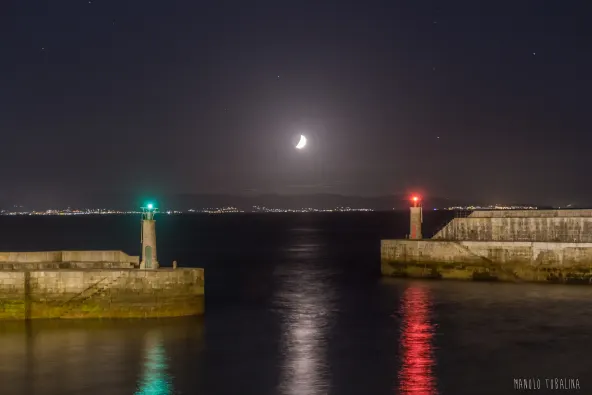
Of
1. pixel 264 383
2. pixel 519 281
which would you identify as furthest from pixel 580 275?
pixel 264 383

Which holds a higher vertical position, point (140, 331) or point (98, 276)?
point (98, 276)

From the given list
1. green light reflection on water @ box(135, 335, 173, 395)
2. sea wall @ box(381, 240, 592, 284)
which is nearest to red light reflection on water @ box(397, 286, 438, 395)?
sea wall @ box(381, 240, 592, 284)

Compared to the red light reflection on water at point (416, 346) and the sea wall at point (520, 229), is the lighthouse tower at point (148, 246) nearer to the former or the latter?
the red light reflection on water at point (416, 346)

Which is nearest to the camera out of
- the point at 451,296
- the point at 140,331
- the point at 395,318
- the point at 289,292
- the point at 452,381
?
the point at 452,381

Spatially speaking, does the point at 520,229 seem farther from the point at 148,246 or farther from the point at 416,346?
the point at 148,246

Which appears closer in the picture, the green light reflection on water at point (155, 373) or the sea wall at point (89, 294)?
the green light reflection on water at point (155, 373)

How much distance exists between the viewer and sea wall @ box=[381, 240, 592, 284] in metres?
38.0

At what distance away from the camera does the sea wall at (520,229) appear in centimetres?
3984

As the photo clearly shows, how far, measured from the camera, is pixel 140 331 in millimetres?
25875

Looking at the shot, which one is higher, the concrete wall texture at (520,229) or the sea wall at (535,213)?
the sea wall at (535,213)

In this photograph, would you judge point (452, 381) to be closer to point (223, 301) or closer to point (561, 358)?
point (561, 358)

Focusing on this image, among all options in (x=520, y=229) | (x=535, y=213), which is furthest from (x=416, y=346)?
(x=535, y=213)

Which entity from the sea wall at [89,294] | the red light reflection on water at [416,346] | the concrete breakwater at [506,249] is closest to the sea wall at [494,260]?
the concrete breakwater at [506,249]

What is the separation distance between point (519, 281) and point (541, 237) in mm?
3071
